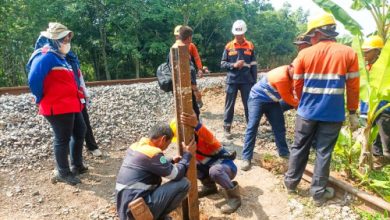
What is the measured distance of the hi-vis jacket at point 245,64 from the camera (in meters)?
5.91

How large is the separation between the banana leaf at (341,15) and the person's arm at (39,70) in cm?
355

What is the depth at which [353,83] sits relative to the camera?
3467mm

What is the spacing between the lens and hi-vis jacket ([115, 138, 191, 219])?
309cm

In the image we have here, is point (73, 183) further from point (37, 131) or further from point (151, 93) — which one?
point (151, 93)

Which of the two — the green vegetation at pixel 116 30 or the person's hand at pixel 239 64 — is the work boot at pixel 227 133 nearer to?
the person's hand at pixel 239 64

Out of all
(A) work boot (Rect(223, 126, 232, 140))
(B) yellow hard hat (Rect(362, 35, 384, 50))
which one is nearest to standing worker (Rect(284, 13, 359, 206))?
(B) yellow hard hat (Rect(362, 35, 384, 50))

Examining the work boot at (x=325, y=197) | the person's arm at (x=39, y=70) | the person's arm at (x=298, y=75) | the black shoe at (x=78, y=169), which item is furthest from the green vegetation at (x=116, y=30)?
the work boot at (x=325, y=197)

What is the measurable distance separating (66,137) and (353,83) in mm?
3407

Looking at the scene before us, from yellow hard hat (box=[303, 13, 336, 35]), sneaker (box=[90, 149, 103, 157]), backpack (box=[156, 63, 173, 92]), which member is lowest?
sneaker (box=[90, 149, 103, 157])

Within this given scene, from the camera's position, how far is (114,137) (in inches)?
246

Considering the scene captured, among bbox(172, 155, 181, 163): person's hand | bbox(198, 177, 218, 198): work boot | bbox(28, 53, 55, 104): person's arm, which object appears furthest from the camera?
bbox(198, 177, 218, 198): work boot

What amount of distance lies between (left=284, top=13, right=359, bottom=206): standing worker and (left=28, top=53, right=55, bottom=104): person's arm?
2840mm

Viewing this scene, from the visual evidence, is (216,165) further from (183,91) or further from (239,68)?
(239,68)

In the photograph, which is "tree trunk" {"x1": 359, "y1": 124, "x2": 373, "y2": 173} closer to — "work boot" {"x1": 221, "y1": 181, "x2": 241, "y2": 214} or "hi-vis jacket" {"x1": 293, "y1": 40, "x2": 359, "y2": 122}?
"hi-vis jacket" {"x1": 293, "y1": 40, "x2": 359, "y2": 122}
